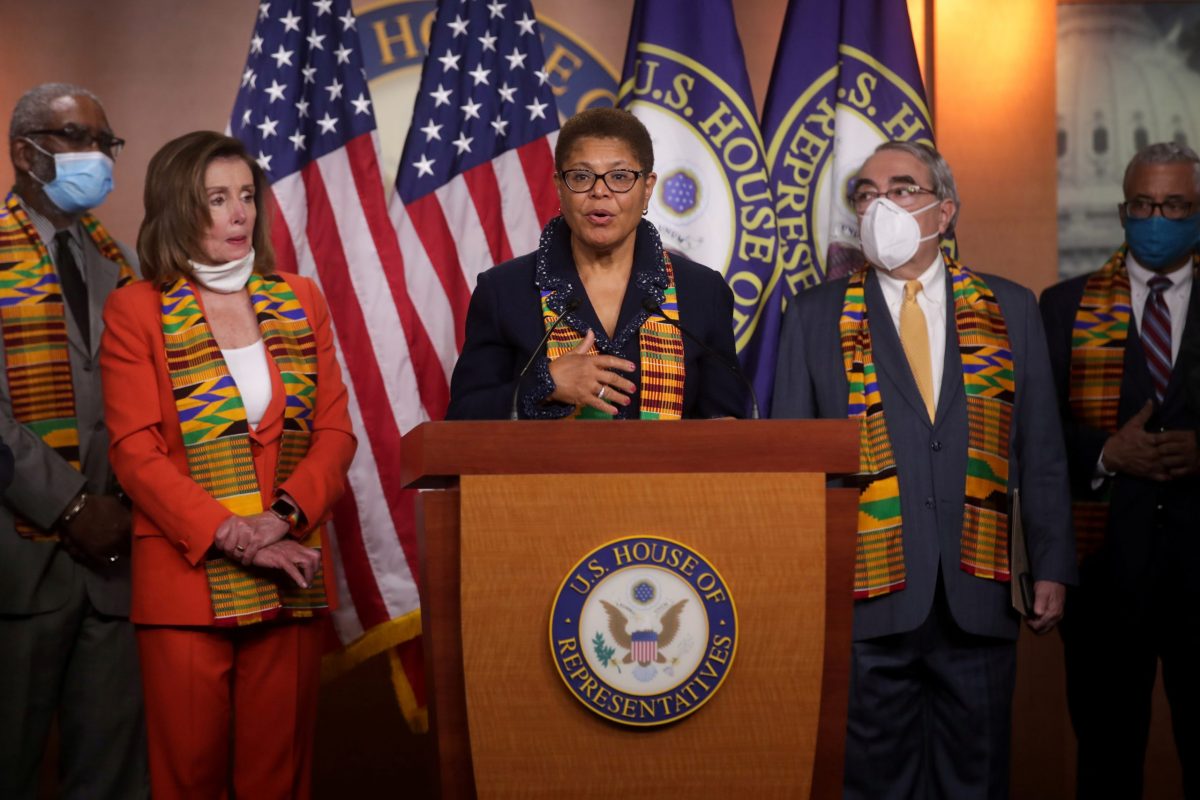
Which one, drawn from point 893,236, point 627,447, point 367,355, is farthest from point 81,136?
point 627,447

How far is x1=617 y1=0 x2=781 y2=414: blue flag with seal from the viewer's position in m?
3.78

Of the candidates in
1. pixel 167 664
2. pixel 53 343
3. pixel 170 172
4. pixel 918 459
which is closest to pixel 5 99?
pixel 53 343

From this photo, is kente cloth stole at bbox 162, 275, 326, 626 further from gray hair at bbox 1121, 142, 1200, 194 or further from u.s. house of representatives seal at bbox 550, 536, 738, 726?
gray hair at bbox 1121, 142, 1200, 194

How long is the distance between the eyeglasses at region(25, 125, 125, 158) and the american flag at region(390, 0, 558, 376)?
817 millimetres

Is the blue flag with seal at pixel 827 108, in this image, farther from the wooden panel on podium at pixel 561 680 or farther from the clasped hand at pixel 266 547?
the wooden panel on podium at pixel 561 680

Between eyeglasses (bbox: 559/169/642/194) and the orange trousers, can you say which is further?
the orange trousers

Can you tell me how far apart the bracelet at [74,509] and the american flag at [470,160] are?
1087 millimetres

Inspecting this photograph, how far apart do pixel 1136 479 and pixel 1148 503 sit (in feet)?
0.22

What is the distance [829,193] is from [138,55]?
7.78 ft

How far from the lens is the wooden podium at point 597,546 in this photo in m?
1.84

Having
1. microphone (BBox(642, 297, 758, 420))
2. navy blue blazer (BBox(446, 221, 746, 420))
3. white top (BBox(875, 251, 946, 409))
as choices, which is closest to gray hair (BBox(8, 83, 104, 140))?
navy blue blazer (BBox(446, 221, 746, 420))

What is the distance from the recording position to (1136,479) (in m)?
3.37

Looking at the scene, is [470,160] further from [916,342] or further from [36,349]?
[916,342]

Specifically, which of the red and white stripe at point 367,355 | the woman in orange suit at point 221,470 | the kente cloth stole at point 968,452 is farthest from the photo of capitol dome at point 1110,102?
the woman in orange suit at point 221,470
